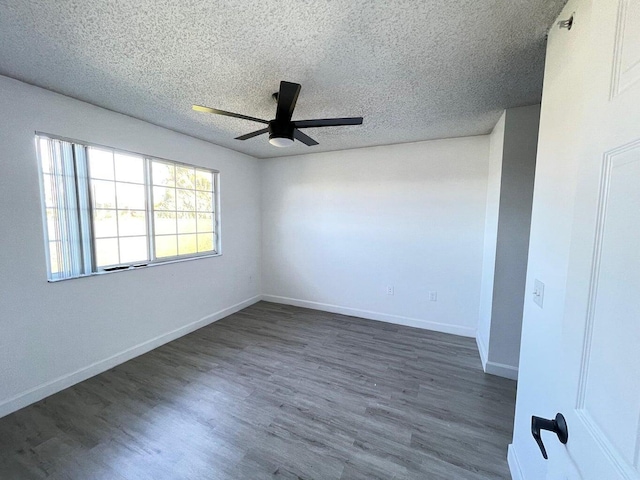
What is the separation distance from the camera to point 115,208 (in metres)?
2.53

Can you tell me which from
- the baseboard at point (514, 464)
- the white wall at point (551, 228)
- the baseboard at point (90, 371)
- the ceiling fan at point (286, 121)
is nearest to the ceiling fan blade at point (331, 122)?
the ceiling fan at point (286, 121)

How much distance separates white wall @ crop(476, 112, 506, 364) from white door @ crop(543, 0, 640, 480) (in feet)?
6.58

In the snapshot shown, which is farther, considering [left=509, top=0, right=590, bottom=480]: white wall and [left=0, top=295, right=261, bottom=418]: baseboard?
[left=0, top=295, right=261, bottom=418]: baseboard

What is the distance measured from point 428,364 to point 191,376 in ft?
7.60

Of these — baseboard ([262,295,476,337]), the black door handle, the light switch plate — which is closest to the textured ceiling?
the light switch plate

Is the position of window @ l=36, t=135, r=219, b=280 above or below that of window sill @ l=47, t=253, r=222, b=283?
above

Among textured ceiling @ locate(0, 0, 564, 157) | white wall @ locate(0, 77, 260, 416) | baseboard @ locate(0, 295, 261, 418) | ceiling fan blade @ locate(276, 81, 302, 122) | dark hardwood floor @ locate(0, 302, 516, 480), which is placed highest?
textured ceiling @ locate(0, 0, 564, 157)

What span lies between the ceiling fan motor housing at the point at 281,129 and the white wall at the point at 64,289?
1.70 metres

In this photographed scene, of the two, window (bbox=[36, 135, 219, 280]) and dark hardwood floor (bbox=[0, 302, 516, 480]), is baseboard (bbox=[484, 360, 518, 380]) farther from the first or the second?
window (bbox=[36, 135, 219, 280])

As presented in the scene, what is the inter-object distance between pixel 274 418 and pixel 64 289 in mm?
2087

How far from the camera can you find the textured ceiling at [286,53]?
4.09ft

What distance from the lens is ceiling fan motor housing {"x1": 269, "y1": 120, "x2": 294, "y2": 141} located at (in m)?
1.94

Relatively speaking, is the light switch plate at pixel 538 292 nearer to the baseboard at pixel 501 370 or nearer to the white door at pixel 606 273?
the white door at pixel 606 273

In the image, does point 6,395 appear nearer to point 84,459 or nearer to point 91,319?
point 91,319
